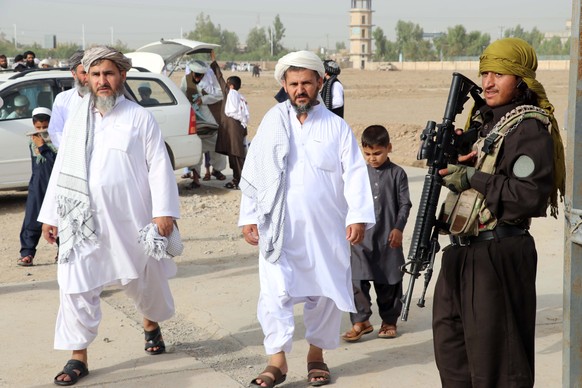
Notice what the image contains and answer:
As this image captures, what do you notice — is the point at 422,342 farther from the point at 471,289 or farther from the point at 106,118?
the point at 106,118

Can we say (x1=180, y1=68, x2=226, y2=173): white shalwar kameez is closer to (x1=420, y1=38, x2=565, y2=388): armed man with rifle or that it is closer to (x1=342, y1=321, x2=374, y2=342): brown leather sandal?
(x1=342, y1=321, x2=374, y2=342): brown leather sandal

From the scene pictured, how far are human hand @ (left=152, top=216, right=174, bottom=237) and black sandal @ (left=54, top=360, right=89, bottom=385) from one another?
2.85 feet

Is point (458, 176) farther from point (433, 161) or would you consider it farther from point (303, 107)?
point (303, 107)

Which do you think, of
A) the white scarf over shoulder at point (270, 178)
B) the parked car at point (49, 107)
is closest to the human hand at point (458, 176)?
the white scarf over shoulder at point (270, 178)

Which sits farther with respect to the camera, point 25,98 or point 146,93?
point 146,93

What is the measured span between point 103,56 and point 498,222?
8.06 ft

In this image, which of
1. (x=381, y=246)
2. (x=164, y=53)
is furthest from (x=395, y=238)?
(x=164, y=53)

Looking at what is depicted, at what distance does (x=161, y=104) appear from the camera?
12.2 meters

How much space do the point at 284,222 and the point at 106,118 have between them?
47.6 inches

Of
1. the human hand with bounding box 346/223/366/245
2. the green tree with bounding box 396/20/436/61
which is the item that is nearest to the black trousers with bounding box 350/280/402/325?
the human hand with bounding box 346/223/366/245

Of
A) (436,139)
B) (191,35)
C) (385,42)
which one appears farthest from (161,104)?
(191,35)

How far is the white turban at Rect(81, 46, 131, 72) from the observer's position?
17.3 ft

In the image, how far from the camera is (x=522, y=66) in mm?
4031

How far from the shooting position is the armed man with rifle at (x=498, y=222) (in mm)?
3975
